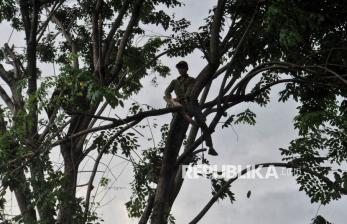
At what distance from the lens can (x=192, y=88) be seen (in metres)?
5.83

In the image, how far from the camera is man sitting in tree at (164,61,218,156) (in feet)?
18.0

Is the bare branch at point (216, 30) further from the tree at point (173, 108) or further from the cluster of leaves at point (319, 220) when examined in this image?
the cluster of leaves at point (319, 220)

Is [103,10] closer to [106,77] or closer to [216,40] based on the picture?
[106,77]

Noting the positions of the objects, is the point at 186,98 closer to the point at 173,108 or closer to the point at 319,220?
the point at 173,108

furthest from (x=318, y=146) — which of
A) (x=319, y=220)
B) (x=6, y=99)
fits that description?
(x=6, y=99)

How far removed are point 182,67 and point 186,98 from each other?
0.60 meters

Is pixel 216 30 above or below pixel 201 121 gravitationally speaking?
above

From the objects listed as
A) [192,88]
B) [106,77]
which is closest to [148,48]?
[106,77]

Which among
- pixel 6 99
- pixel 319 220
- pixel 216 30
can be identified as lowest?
pixel 319 220

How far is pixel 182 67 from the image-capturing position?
242 inches

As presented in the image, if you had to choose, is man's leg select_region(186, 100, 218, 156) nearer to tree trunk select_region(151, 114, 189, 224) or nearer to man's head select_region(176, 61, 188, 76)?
tree trunk select_region(151, 114, 189, 224)

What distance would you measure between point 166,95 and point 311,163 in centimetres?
280

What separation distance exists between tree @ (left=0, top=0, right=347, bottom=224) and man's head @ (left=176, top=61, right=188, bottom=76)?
44 centimetres

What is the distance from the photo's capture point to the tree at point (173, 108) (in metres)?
5.29
